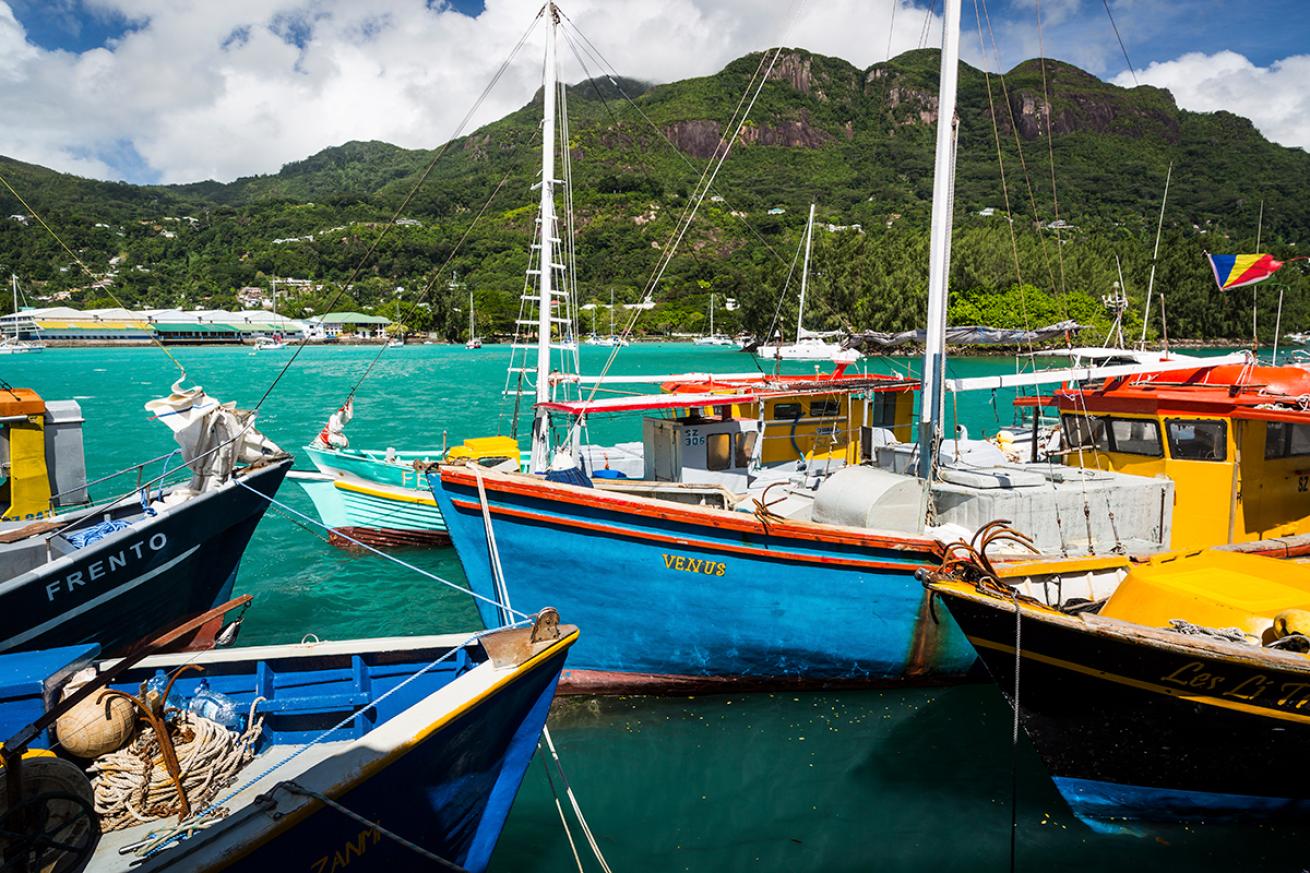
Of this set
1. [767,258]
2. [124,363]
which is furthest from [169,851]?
[767,258]

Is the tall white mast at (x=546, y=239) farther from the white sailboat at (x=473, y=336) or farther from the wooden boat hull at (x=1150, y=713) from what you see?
the white sailboat at (x=473, y=336)

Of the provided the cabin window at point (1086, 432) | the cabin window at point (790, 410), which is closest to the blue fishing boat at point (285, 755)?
the cabin window at point (790, 410)

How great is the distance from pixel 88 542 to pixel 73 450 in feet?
10.5

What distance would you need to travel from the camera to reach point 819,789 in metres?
8.09

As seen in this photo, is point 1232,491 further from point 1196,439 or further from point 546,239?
point 546,239

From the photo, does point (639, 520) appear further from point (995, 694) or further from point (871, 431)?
point (871, 431)

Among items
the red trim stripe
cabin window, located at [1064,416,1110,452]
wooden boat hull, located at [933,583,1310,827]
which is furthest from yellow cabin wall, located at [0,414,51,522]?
cabin window, located at [1064,416,1110,452]

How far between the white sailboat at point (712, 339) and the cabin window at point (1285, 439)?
410ft

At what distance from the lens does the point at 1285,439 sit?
10.3m

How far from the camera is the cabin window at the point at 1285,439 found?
10164 millimetres

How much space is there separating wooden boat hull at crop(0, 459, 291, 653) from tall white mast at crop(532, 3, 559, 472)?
4.67m

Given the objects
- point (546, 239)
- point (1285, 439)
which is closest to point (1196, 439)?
point (1285, 439)

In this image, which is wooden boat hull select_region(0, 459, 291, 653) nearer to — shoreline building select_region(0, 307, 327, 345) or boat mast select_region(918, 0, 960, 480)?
boat mast select_region(918, 0, 960, 480)

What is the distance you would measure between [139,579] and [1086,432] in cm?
1229
